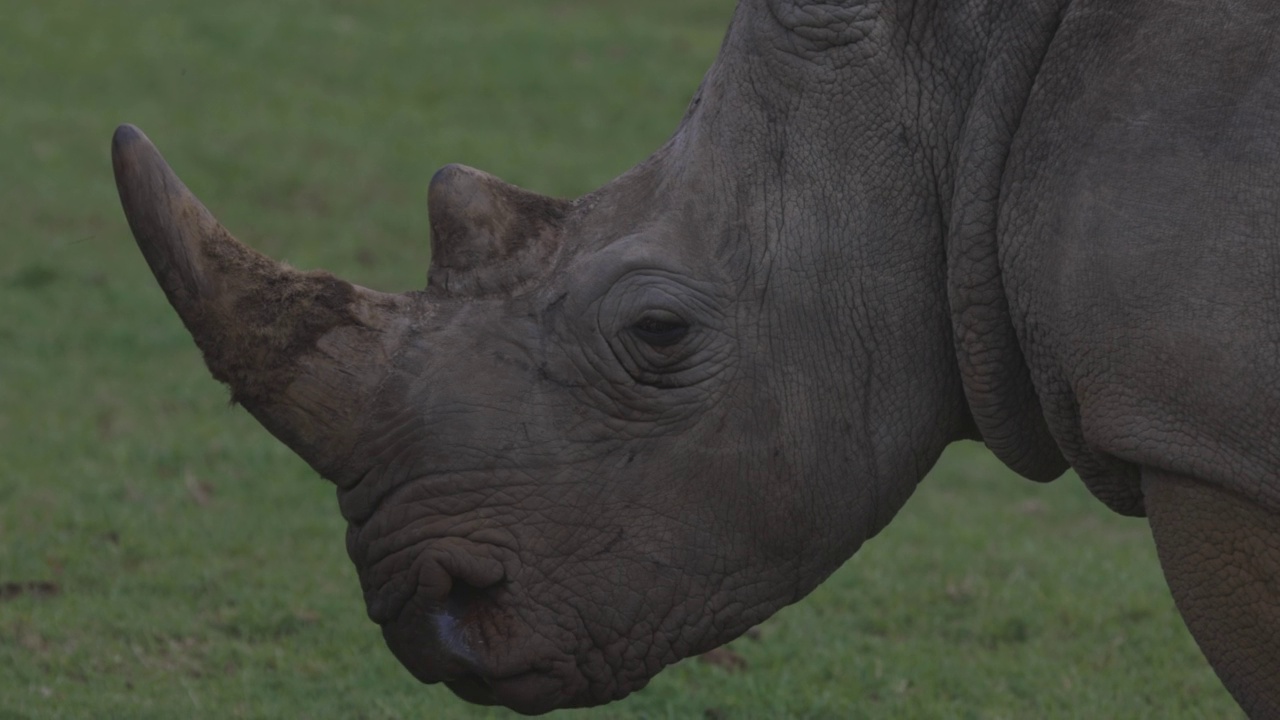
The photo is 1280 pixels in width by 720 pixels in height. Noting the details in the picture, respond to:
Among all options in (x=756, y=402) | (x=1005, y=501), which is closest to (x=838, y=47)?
(x=756, y=402)

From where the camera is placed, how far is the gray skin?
3867mm

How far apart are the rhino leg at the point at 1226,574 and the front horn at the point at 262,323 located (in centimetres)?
167

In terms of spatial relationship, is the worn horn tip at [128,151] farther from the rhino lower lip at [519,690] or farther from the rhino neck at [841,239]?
the rhino lower lip at [519,690]

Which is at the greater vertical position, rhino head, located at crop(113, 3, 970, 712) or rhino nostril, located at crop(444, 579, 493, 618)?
rhino head, located at crop(113, 3, 970, 712)

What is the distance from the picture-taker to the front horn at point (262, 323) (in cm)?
382

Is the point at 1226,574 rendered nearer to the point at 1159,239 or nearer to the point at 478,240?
the point at 1159,239

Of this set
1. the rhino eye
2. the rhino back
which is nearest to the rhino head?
the rhino eye

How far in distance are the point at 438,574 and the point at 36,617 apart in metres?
2.66

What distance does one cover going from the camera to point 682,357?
3922mm

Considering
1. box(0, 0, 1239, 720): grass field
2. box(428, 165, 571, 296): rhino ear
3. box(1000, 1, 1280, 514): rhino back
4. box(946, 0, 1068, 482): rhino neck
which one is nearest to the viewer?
box(1000, 1, 1280, 514): rhino back

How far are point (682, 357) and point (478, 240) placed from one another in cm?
54

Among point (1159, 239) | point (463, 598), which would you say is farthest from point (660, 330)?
point (1159, 239)

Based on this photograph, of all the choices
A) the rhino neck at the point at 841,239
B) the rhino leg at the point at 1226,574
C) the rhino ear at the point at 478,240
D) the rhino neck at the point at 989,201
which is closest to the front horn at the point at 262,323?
the rhino ear at the point at 478,240

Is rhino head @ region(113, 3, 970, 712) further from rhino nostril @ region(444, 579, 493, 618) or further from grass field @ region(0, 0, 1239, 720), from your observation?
grass field @ region(0, 0, 1239, 720)
